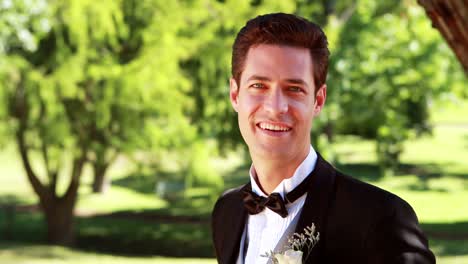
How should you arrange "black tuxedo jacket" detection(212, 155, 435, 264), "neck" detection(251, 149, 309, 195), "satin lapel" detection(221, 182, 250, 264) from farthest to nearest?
"satin lapel" detection(221, 182, 250, 264) → "neck" detection(251, 149, 309, 195) → "black tuxedo jacket" detection(212, 155, 435, 264)

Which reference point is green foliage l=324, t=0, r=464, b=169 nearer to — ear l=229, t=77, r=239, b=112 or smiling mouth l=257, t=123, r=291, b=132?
ear l=229, t=77, r=239, b=112

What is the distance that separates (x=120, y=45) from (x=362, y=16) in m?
10.4

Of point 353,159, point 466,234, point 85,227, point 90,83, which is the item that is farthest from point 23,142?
point 353,159

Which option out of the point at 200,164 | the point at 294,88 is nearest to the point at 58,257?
the point at 200,164

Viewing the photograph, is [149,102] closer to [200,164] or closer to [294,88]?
[200,164]

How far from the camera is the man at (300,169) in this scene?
192 centimetres

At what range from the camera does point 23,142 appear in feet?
64.6

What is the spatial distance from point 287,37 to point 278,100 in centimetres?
13

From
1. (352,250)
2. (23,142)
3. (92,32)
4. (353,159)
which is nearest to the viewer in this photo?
(352,250)

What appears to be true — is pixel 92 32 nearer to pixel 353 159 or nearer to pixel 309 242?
pixel 309 242

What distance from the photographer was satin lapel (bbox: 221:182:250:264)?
7.18 ft

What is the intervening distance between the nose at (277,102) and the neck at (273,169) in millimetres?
119

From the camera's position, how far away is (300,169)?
206 centimetres

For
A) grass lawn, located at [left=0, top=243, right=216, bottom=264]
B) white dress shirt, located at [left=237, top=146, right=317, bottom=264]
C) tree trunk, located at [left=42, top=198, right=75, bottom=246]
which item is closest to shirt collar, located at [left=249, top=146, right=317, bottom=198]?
white dress shirt, located at [left=237, top=146, right=317, bottom=264]
